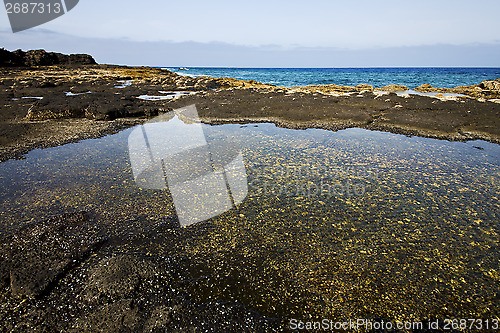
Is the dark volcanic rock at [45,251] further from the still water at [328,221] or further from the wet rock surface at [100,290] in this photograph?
the still water at [328,221]

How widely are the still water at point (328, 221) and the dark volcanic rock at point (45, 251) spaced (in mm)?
661

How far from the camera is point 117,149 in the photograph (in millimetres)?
12664

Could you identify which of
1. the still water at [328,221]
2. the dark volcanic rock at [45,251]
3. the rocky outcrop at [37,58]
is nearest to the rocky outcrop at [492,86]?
the still water at [328,221]

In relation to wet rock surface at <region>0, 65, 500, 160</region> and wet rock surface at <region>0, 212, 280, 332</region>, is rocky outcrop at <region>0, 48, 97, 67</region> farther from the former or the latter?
wet rock surface at <region>0, 212, 280, 332</region>

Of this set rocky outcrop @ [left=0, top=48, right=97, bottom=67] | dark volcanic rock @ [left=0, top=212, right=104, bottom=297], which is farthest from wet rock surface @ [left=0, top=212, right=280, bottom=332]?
rocky outcrop @ [left=0, top=48, right=97, bottom=67]

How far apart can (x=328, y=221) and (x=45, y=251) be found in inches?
262

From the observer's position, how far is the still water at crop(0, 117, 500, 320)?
4656 millimetres

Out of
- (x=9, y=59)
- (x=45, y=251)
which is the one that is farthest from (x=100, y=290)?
(x=9, y=59)

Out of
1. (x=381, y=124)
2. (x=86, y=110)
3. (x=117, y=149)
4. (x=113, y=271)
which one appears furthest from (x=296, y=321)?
(x=86, y=110)

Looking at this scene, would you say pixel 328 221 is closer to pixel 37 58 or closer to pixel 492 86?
pixel 492 86

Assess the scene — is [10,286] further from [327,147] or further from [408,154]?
[408,154]

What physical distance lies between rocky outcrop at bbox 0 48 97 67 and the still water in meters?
90.2

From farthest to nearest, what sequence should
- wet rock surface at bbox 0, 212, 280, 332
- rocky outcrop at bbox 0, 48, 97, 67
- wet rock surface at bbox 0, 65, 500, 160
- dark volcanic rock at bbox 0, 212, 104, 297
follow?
1. rocky outcrop at bbox 0, 48, 97, 67
2. wet rock surface at bbox 0, 65, 500, 160
3. dark volcanic rock at bbox 0, 212, 104, 297
4. wet rock surface at bbox 0, 212, 280, 332

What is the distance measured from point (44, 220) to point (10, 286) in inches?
93.1
